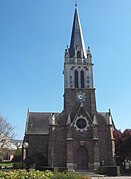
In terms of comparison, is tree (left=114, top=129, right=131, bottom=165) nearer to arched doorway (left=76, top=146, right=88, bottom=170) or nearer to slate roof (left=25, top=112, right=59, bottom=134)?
arched doorway (left=76, top=146, right=88, bottom=170)

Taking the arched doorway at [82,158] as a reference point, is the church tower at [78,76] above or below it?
above

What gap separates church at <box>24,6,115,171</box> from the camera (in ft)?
131

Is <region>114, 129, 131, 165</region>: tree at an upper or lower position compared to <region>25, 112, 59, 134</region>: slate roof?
lower

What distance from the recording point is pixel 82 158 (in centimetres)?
4044

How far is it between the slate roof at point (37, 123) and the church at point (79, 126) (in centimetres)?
1014

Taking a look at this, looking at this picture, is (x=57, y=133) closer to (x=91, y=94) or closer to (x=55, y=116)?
(x=55, y=116)

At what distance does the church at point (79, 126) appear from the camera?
40.0m

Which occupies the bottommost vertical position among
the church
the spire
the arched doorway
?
the arched doorway

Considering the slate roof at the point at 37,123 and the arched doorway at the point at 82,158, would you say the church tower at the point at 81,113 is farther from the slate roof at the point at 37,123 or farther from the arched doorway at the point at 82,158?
the slate roof at the point at 37,123

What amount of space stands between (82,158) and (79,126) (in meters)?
5.05

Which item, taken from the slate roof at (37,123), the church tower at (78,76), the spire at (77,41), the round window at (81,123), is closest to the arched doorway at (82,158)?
the round window at (81,123)

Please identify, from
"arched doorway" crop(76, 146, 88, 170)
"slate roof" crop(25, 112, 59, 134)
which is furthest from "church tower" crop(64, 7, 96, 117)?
"slate roof" crop(25, 112, 59, 134)

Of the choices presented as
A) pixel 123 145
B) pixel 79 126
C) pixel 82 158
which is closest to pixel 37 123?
pixel 79 126

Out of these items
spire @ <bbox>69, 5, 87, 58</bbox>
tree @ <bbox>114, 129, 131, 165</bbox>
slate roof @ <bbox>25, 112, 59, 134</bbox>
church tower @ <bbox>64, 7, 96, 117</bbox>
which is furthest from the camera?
slate roof @ <bbox>25, 112, 59, 134</bbox>
